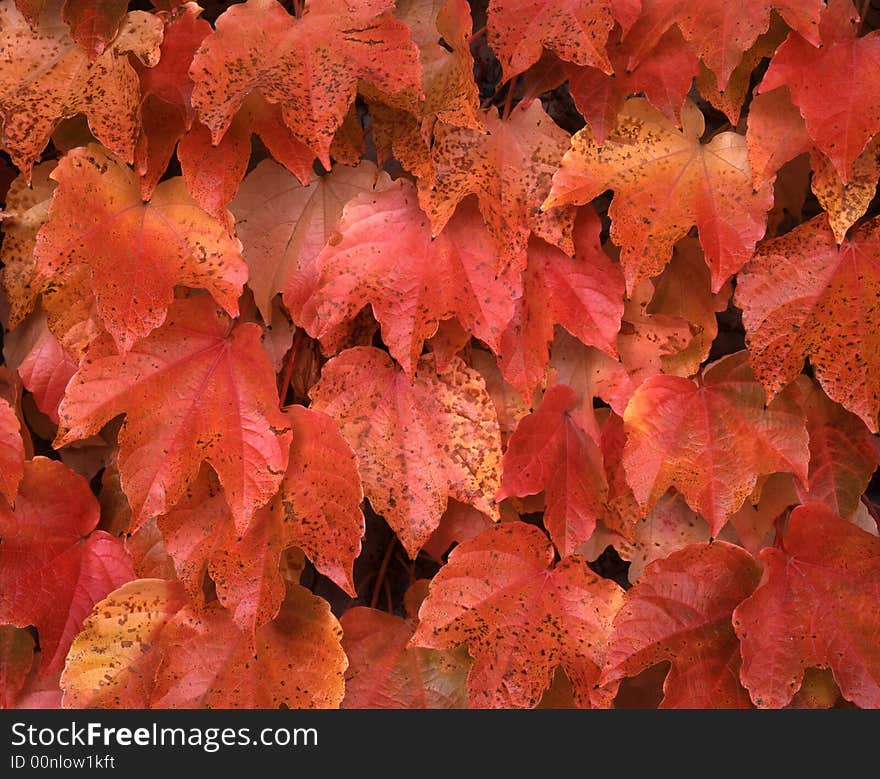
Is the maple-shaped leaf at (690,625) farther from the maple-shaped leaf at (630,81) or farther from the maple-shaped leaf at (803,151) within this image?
the maple-shaped leaf at (630,81)

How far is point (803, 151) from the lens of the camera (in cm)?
102

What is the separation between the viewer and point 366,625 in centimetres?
119

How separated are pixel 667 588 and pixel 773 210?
19.7 inches

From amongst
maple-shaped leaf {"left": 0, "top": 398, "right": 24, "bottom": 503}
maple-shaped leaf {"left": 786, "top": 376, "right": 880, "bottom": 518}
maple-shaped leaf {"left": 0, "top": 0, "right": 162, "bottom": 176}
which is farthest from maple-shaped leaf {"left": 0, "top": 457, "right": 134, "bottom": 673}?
maple-shaped leaf {"left": 786, "top": 376, "right": 880, "bottom": 518}

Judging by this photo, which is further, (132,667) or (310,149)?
(132,667)

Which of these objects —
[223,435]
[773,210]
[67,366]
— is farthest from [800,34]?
[67,366]

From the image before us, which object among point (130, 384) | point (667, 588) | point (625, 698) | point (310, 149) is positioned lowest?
point (625, 698)

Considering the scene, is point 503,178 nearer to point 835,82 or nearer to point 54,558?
point 835,82

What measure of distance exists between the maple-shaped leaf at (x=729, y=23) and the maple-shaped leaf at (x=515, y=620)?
59cm

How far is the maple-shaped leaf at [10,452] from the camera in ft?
3.67

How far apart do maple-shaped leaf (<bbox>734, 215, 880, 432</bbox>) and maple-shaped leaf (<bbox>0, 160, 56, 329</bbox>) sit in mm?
893

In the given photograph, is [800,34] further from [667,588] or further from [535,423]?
[667,588]

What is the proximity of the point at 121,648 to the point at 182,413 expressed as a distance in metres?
0.33

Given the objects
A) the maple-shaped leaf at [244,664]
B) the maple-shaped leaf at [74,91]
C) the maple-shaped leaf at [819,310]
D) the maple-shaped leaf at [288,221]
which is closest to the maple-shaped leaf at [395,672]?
the maple-shaped leaf at [244,664]
